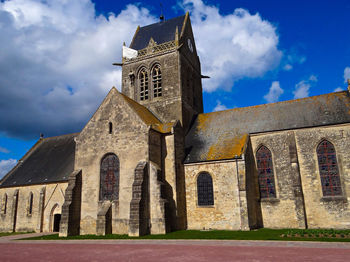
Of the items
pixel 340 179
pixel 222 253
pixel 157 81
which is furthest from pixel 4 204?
pixel 340 179

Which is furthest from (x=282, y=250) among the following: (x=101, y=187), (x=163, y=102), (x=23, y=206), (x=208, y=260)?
(x=23, y=206)

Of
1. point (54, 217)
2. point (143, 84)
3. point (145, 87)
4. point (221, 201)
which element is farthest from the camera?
point (143, 84)

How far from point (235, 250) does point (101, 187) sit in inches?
502

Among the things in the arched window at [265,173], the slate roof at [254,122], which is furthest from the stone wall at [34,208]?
the arched window at [265,173]

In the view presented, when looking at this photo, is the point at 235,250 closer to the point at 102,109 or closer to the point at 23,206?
the point at 102,109

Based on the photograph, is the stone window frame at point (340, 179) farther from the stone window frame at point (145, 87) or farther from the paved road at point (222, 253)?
the stone window frame at point (145, 87)

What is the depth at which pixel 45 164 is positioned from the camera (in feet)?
95.7

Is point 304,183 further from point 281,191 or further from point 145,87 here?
point 145,87

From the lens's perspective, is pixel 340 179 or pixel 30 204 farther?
pixel 30 204

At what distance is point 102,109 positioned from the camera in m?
22.5

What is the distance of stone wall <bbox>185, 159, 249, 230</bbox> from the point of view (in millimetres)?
19125

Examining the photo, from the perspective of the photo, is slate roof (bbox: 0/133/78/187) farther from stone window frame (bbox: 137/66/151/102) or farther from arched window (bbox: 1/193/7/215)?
stone window frame (bbox: 137/66/151/102)

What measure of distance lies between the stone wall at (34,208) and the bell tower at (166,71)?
37.9 ft

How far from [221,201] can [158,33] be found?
63.6ft
